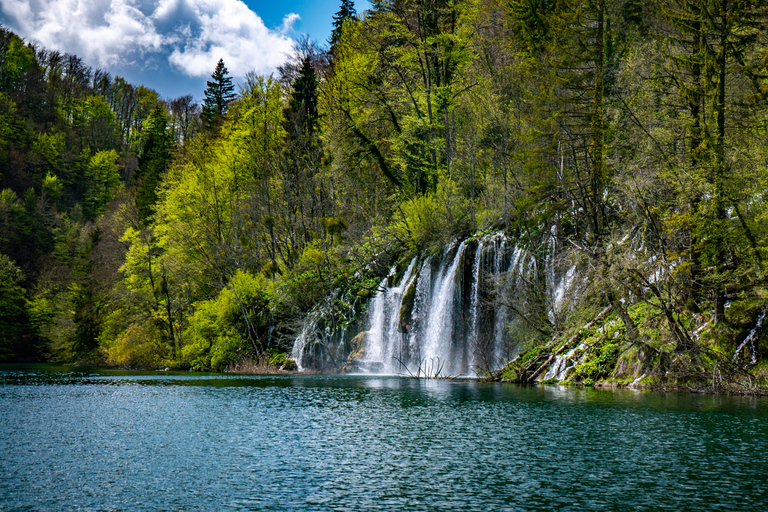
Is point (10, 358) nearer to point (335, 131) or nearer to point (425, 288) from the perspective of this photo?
point (335, 131)

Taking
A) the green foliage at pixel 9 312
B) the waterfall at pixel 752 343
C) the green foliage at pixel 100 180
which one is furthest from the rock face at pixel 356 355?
→ the green foliage at pixel 100 180

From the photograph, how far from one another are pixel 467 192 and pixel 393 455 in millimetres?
21376

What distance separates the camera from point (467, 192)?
27422mm

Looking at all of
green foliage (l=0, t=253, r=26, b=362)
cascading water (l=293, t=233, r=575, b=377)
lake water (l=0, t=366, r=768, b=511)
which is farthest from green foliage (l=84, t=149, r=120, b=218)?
lake water (l=0, t=366, r=768, b=511)

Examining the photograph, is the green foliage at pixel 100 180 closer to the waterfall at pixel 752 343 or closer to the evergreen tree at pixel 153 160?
the evergreen tree at pixel 153 160

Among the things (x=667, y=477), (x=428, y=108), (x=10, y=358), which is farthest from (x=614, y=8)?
(x=10, y=358)

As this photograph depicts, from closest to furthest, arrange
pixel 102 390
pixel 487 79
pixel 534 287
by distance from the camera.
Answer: pixel 102 390, pixel 534 287, pixel 487 79

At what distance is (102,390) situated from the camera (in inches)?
659

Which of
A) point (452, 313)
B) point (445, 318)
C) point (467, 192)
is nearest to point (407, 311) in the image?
point (445, 318)

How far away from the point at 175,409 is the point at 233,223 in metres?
24.2

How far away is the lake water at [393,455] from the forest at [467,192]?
3.46 meters

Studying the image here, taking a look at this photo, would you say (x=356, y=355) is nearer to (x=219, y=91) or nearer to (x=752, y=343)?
(x=752, y=343)

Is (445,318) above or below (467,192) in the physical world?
below

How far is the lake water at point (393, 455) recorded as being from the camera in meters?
5.18
